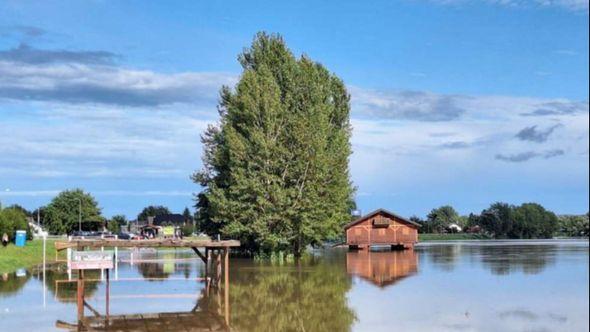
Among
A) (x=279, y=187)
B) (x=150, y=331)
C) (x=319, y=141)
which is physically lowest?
(x=150, y=331)

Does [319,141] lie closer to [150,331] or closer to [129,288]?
[129,288]

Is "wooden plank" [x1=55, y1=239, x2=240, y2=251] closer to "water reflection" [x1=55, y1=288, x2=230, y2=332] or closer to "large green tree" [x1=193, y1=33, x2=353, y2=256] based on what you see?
"water reflection" [x1=55, y1=288, x2=230, y2=332]

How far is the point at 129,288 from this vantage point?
29.7 metres

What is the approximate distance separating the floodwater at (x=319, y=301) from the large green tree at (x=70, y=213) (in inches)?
3317

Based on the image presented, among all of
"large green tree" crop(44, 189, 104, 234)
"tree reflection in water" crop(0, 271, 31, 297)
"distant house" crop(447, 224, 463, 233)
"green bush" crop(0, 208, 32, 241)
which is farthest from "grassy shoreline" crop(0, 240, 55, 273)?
"distant house" crop(447, 224, 463, 233)

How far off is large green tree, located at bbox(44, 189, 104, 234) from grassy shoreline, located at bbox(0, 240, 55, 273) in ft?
207

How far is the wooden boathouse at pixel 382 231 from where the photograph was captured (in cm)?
7294

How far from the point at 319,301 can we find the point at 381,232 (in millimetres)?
50394

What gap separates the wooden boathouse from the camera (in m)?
72.9

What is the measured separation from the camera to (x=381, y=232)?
241 feet

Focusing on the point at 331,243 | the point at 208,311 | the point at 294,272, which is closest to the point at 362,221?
the point at 331,243

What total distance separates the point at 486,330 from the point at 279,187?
3027 cm

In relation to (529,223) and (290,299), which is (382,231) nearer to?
(529,223)

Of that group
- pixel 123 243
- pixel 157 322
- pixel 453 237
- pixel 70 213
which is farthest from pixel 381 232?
pixel 70 213
